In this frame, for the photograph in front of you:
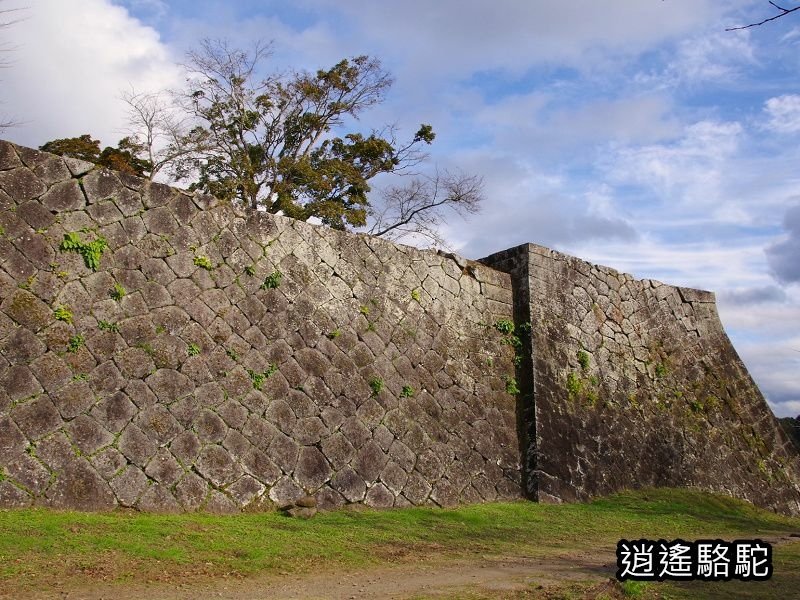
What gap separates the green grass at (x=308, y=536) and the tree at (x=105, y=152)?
33.9 ft

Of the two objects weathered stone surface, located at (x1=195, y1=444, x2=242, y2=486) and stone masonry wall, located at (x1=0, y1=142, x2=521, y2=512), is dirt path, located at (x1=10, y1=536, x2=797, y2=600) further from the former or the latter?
weathered stone surface, located at (x1=195, y1=444, x2=242, y2=486)

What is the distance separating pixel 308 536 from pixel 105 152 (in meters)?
11.7

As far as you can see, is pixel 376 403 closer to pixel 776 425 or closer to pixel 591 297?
pixel 591 297

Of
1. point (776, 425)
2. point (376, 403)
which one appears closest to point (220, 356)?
point (376, 403)

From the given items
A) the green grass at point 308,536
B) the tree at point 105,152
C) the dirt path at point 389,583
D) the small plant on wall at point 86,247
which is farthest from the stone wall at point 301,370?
the tree at point 105,152

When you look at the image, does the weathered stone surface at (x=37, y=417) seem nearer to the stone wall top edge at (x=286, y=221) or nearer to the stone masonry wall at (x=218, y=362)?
the stone masonry wall at (x=218, y=362)

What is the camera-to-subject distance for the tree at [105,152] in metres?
15.2

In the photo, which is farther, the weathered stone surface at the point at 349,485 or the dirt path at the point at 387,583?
the weathered stone surface at the point at 349,485

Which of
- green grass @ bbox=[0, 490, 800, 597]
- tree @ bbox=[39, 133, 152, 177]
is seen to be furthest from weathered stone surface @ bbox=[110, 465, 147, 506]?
tree @ bbox=[39, 133, 152, 177]

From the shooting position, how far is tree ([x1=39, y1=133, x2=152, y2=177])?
1525 cm

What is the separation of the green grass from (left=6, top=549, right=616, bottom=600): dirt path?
0.22 metres

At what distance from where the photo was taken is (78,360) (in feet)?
23.3

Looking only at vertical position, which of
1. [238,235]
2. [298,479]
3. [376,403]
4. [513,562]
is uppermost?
[238,235]

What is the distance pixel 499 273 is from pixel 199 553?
671 cm
